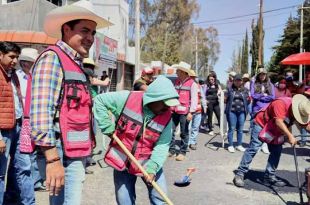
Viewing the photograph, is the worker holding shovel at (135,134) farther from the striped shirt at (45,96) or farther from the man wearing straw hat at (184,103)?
the man wearing straw hat at (184,103)

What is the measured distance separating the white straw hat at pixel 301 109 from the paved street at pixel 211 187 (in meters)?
1.11

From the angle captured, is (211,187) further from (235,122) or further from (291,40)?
(291,40)

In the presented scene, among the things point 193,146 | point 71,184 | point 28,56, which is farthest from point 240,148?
point 71,184

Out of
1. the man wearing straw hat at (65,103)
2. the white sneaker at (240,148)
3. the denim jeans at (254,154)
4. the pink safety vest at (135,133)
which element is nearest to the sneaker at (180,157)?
the white sneaker at (240,148)

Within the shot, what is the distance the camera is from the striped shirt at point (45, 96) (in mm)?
2160

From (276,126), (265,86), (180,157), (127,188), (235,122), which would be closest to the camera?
(127,188)

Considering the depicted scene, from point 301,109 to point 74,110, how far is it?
11.2 ft

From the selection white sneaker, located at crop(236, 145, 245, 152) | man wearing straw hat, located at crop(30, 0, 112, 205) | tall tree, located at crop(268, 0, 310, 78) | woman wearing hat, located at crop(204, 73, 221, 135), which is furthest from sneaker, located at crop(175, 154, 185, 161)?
tall tree, located at crop(268, 0, 310, 78)

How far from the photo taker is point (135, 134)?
3.17 m

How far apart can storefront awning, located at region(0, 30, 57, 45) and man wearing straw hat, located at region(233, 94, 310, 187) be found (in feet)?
23.6

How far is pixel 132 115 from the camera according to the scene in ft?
10.4

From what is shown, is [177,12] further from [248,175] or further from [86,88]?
[86,88]

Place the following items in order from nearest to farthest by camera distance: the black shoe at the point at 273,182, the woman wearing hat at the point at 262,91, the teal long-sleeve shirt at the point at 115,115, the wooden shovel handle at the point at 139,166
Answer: the wooden shovel handle at the point at 139,166 → the teal long-sleeve shirt at the point at 115,115 → the black shoe at the point at 273,182 → the woman wearing hat at the point at 262,91

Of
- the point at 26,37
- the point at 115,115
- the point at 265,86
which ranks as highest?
the point at 26,37
